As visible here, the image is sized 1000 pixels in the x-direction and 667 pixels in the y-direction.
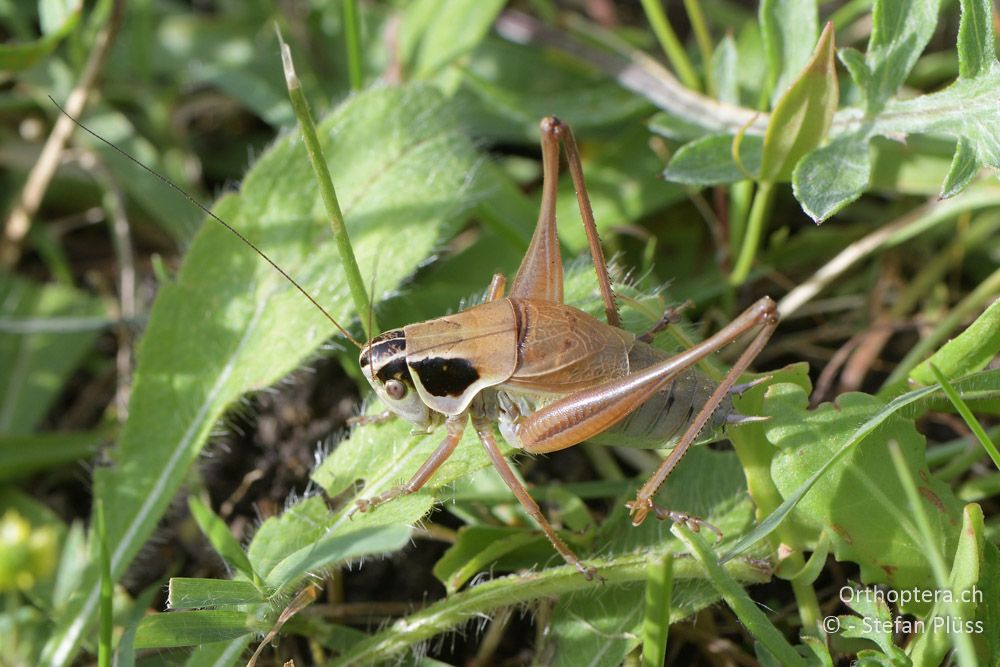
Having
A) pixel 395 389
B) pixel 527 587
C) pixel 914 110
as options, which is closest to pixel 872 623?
pixel 527 587

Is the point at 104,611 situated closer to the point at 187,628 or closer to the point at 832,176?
the point at 187,628

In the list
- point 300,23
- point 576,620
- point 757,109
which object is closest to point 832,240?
point 757,109

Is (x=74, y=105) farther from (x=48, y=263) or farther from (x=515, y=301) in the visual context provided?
(x=515, y=301)

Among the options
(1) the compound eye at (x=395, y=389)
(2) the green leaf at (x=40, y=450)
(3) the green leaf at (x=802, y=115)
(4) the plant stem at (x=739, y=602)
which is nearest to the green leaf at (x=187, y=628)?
(1) the compound eye at (x=395, y=389)

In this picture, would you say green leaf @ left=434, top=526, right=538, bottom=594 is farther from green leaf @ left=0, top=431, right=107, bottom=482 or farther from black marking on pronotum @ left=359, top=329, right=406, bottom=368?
green leaf @ left=0, top=431, right=107, bottom=482

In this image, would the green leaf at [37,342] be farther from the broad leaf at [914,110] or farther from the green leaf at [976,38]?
the green leaf at [976,38]
